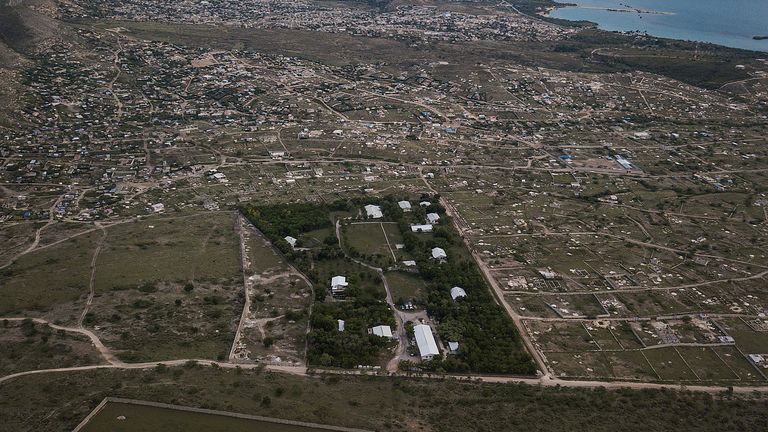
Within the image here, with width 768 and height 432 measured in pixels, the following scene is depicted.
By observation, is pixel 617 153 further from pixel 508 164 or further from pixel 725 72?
pixel 725 72

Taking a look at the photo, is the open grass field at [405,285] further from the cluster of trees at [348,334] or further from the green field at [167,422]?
the green field at [167,422]

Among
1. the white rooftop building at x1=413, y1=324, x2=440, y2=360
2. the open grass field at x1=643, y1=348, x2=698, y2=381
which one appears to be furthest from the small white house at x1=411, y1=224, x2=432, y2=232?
the open grass field at x1=643, y1=348, x2=698, y2=381

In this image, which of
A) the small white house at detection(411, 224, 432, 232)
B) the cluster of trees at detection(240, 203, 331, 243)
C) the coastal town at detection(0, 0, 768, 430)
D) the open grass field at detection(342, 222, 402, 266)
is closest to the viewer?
the coastal town at detection(0, 0, 768, 430)

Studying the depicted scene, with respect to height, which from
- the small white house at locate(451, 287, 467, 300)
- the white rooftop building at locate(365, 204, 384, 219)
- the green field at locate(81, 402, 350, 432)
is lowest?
the green field at locate(81, 402, 350, 432)

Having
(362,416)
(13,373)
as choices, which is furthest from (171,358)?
(362,416)

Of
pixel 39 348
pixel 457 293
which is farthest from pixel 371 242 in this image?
pixel 39 348

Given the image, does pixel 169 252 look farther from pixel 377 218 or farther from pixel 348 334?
pixel 377 218

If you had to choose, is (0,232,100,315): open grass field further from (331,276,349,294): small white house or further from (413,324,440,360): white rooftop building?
(413,324,440,360): white rooftop building

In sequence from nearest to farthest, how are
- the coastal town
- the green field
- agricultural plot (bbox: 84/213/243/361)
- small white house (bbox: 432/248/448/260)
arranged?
1. the green field
2. agricultural plot (bbox: 84/213/243/361)
3. the coastal town
4. small white house (bbox: 432/248/448/260)

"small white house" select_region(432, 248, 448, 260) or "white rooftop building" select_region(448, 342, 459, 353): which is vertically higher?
"small white house" select_region(432, 248, 448, 260)
